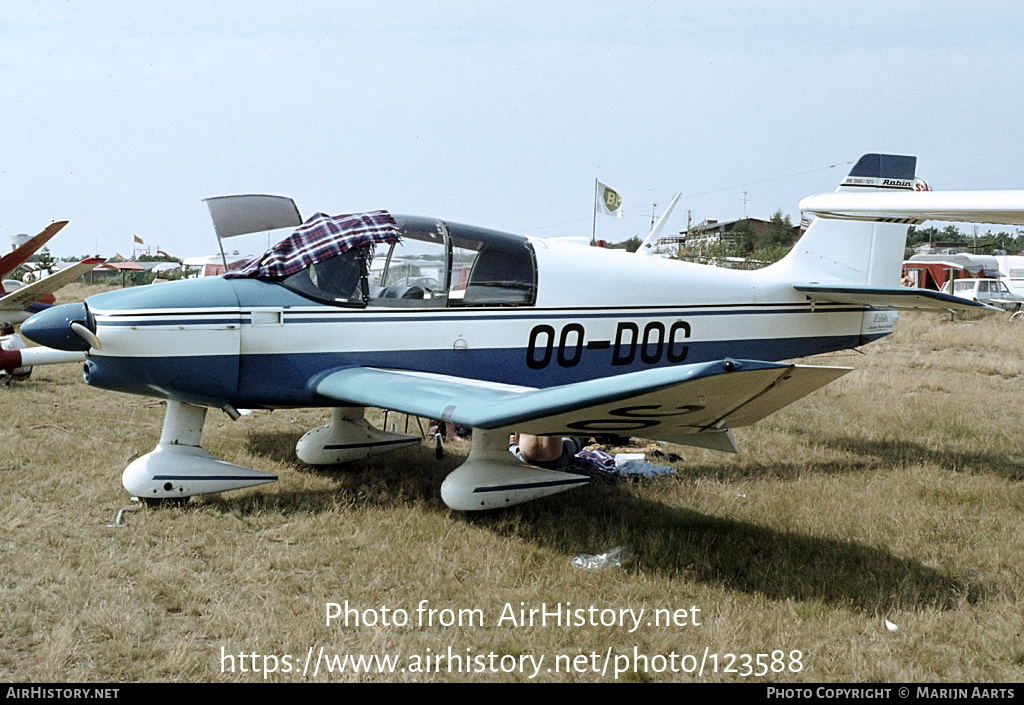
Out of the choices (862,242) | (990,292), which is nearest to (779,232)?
(990,292)

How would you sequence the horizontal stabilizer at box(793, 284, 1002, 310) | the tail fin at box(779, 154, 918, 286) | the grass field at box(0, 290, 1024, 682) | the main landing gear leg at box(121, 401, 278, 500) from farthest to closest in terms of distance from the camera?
1. the tail fin at box(779, 154, 918, 286)
2. the horizontal stabilizer at box(793, 284, 1002, 310)
3. the main landing gear leg at box(121, 401, 278, 500)
4. the grass field at box(0, 290, 1024, 682)

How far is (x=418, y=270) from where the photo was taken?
5.56 metres

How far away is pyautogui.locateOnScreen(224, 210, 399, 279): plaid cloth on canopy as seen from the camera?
5391 mm

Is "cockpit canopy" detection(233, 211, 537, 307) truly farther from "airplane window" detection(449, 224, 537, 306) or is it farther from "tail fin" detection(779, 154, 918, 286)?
"tail fin" detection(779, 154, 918, 286)

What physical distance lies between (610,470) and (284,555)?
2.99 meters

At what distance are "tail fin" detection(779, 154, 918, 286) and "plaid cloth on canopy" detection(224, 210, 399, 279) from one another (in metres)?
4.17

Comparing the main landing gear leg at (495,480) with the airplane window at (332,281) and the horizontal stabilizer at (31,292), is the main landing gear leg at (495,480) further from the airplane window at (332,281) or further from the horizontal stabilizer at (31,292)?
the horizontal stabilizer at (31,292)

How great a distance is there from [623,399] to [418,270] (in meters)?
2.39

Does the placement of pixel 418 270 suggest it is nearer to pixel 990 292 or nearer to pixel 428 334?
pixel 428 334

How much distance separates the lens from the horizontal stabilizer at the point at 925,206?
4.78 meters

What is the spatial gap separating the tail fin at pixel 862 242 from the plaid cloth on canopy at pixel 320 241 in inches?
164

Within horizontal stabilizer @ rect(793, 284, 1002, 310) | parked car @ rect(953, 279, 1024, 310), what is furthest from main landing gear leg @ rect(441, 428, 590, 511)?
parked car @ rect(953, 279, 1024, 310)

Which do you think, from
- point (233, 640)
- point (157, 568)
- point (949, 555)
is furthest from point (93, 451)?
point (949, 555)

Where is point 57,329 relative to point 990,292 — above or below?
above
